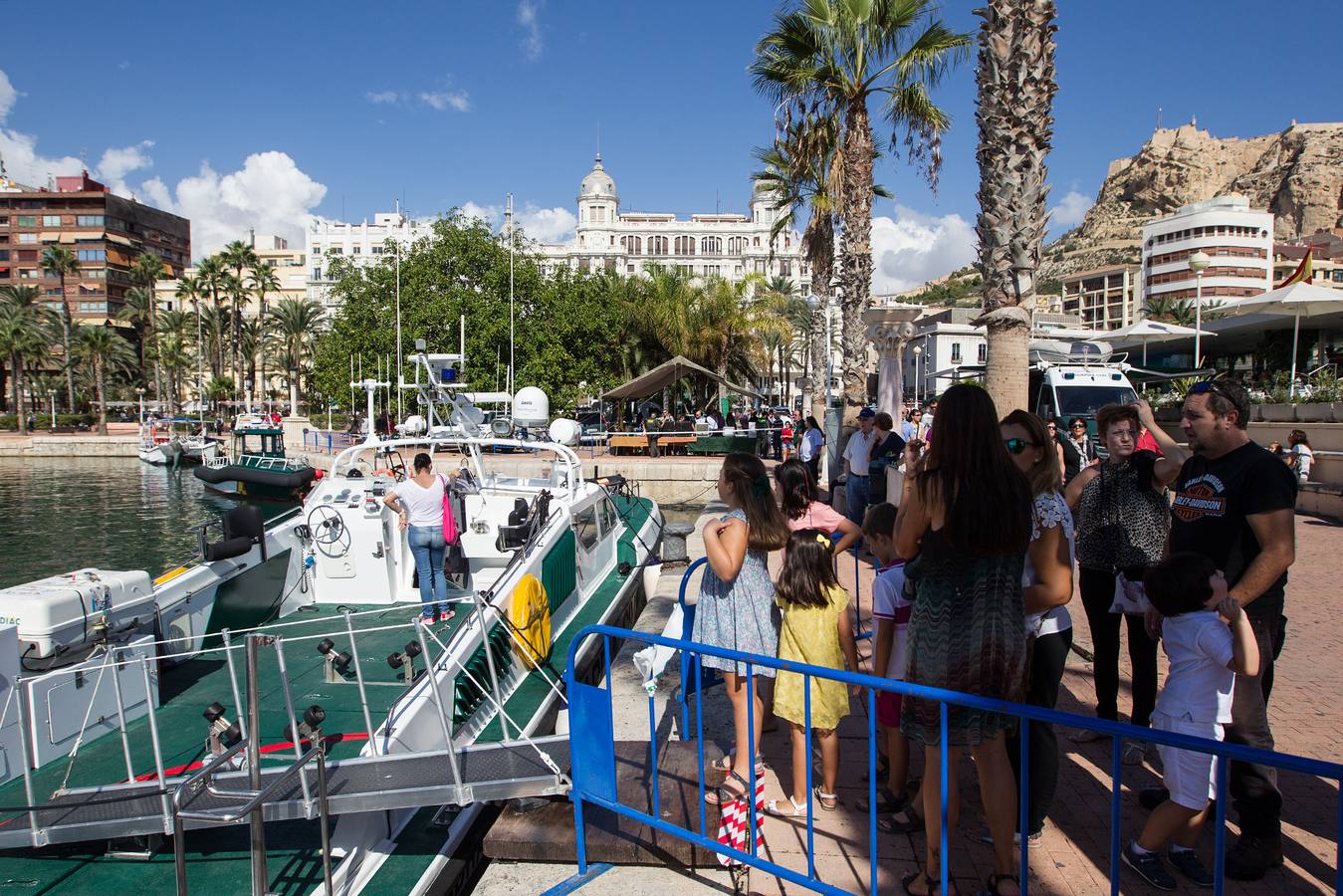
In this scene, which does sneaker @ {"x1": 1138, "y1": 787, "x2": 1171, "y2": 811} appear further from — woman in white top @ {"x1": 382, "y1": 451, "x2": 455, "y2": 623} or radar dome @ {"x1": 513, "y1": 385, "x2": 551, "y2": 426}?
radar dome @ {"x1": 513, "y1": 385, "x2": 551, "y2": 426}

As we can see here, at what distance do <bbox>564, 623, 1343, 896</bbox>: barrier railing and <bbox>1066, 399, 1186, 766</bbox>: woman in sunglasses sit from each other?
1114 millimetres

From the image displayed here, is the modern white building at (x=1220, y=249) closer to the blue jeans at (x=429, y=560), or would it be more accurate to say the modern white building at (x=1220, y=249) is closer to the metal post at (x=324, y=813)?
the blue jeans at (x=429, y=560)

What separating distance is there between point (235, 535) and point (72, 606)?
193 centimetres

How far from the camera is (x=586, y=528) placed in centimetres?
895

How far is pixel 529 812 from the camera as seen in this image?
4.07 m

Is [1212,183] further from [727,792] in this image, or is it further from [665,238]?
[727,792]

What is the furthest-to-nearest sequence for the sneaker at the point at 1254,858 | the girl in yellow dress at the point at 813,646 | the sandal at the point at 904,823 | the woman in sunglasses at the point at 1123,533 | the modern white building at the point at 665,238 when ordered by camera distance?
the modern white building at the point at 665,238, the woman in sunglasses at the point at 1123,533, the girl in yellow dress at the point at 813,646, the sandal at the point at 904,823, the sneaker at the point at 1254,858

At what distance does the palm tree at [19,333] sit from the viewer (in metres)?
58.8

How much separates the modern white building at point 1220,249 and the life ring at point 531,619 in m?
111

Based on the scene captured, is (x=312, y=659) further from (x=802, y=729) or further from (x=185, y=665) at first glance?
(x=802, y=729)

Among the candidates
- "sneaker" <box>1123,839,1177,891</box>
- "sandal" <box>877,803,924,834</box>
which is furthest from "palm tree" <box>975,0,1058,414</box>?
"sneaker" <box>1123,839,1177,891</box>

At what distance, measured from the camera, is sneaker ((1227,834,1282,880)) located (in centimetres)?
316

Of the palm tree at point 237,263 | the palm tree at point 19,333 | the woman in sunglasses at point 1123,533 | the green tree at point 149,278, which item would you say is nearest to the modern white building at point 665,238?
the palm tree at point 237,263

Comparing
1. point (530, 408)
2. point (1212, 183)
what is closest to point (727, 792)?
point (530, 408)
